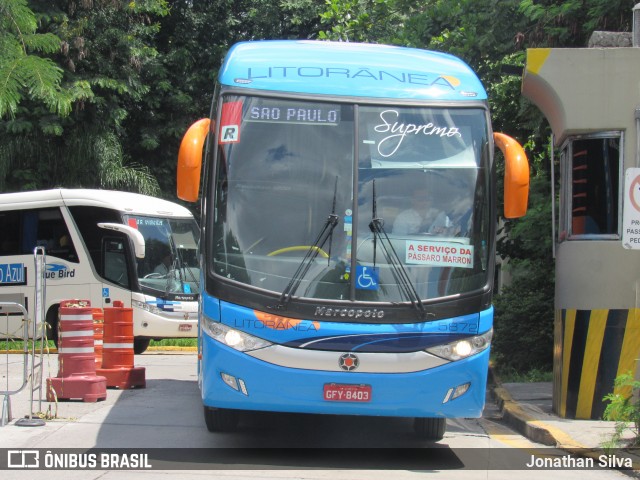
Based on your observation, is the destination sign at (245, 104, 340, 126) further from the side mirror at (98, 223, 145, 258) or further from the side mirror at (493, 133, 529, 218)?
the side mirror at (98, 223, 145, 258)

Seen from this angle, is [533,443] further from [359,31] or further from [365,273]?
[359,31]

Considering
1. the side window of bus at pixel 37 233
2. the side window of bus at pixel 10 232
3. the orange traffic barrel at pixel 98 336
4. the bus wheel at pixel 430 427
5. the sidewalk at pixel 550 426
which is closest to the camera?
the sidewalk at pixel 550 426

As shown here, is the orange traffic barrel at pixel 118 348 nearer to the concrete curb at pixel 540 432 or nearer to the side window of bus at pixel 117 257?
the concrete curb at pixel 540 432

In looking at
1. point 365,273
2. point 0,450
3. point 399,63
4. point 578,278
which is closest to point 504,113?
point 578,278

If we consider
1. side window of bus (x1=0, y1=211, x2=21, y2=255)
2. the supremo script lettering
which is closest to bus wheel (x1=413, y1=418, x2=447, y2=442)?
the supremo script lettering

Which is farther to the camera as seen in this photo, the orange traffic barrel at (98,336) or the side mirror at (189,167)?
the orange traffic barrel at (98,336)

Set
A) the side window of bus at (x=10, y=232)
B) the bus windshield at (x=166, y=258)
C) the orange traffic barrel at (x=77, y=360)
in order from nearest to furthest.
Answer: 1. the orange traffic barrel at (x=77, y=360)
2. the bus windshield at (x=166, y=258)
3. the side window of bus at (x=10, y=232)

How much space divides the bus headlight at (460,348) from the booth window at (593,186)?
10.3ft

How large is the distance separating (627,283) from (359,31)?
13545mm

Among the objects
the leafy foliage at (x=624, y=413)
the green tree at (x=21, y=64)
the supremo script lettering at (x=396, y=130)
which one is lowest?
the leafy foliage at (x=624, y=413)

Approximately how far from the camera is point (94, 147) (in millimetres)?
25469

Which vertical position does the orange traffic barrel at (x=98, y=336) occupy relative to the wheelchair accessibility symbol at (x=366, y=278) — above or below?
below

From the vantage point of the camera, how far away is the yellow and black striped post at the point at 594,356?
32.9 ft

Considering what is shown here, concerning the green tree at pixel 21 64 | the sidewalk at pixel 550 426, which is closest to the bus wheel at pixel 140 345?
the green tree at pixel 21 64
